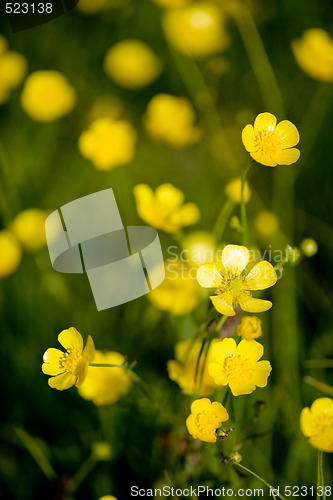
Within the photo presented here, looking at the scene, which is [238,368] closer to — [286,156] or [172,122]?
[286,156]

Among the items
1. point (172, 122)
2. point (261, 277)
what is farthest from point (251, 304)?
point (172, 122)

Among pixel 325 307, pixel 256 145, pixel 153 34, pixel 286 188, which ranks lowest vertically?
pixel 325 307

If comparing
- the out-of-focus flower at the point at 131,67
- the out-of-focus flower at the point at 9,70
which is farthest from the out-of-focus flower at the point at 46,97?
the out-of-focus flower at the point at 131,67

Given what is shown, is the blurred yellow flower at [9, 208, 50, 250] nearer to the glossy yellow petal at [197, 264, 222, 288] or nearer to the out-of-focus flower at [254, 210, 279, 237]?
the out-of-focus flower at [254, 210, 279, 237]

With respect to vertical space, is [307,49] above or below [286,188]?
above

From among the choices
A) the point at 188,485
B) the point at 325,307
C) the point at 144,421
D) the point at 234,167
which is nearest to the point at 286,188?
the point at 234,167

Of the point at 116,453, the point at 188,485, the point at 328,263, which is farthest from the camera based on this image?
the point at 328,263

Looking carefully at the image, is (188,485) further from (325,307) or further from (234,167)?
(234,167)
